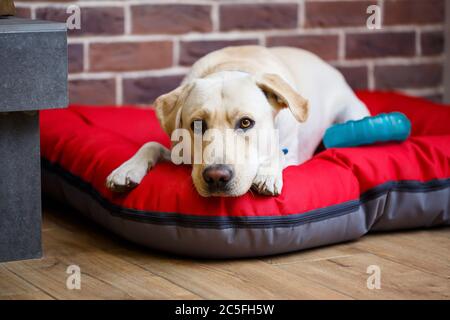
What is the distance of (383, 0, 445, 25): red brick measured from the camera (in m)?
4.38

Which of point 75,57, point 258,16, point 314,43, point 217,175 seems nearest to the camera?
point 217,175

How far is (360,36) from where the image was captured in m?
4.32

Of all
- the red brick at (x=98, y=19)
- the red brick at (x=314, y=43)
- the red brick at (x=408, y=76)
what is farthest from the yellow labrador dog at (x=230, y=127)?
the red brick at (x=408, y=76)

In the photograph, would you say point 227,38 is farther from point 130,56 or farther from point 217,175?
point 217,175

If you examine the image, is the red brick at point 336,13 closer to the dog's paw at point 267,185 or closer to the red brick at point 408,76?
the red brick at point 408,76

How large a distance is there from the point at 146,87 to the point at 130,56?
0.17 metres

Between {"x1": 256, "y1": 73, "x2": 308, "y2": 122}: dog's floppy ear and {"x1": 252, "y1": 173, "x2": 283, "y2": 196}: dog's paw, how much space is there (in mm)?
233

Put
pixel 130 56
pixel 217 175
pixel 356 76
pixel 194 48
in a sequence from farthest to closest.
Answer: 1. pixel 356 76
2. pixel 194 48
3. pixel 130 56
4. pixel 217 175

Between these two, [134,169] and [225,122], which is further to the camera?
[134,169]

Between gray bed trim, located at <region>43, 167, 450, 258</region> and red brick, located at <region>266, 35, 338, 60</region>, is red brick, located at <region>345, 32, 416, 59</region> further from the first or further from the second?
gray bed trim, located at <region>43, 167, 450, 258</region>

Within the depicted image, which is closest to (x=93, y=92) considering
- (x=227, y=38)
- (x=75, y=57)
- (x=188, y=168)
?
(x=75, y=57)

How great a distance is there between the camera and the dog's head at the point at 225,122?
2371mm

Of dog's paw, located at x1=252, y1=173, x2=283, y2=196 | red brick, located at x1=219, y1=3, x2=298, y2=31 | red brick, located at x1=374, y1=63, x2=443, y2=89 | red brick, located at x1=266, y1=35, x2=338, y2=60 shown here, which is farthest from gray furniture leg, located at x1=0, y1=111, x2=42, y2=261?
red brick, located at x1=374, y1=63, x2=443, y2=89

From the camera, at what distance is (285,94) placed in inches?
101
